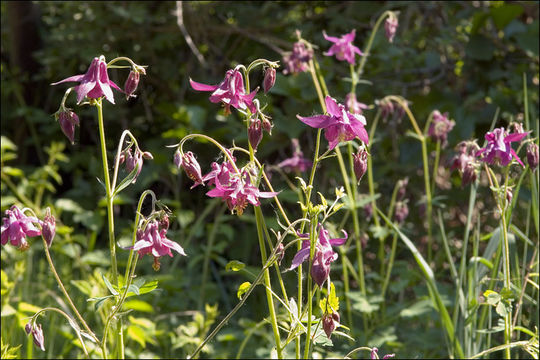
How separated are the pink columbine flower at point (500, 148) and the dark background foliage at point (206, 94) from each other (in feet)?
4.70

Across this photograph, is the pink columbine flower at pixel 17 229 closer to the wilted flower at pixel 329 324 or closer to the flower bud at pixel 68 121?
the flower bud at pixel 68 121

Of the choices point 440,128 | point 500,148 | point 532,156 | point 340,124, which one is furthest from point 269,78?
point 440,128

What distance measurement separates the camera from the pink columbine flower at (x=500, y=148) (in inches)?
73.5

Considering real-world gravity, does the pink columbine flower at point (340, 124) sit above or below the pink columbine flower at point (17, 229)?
above

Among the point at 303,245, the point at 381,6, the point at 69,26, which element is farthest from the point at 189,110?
the point at 303,245

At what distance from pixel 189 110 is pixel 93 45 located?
70 cm

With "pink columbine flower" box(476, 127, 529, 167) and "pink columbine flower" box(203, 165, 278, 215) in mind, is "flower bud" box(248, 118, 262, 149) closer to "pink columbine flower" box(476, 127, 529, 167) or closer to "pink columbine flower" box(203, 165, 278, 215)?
"pink columbine flower" box(203, 165, 278, 215)

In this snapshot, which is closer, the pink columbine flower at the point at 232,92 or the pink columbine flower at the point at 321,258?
the pink columbine flower at the point at 321,258

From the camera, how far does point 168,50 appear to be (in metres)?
4.61

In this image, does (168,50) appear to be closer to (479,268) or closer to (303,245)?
(479,268)

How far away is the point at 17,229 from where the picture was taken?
169 cm

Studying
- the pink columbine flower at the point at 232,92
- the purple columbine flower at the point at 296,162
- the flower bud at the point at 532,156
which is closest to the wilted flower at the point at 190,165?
the pink columbine flower at the point at 232,92

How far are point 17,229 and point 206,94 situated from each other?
9.09ft

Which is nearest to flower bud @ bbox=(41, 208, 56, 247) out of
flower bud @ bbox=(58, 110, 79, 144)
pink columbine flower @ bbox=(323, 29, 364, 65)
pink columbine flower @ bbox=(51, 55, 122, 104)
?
flower bud @ bbox=(58, 110, 79, 144)
